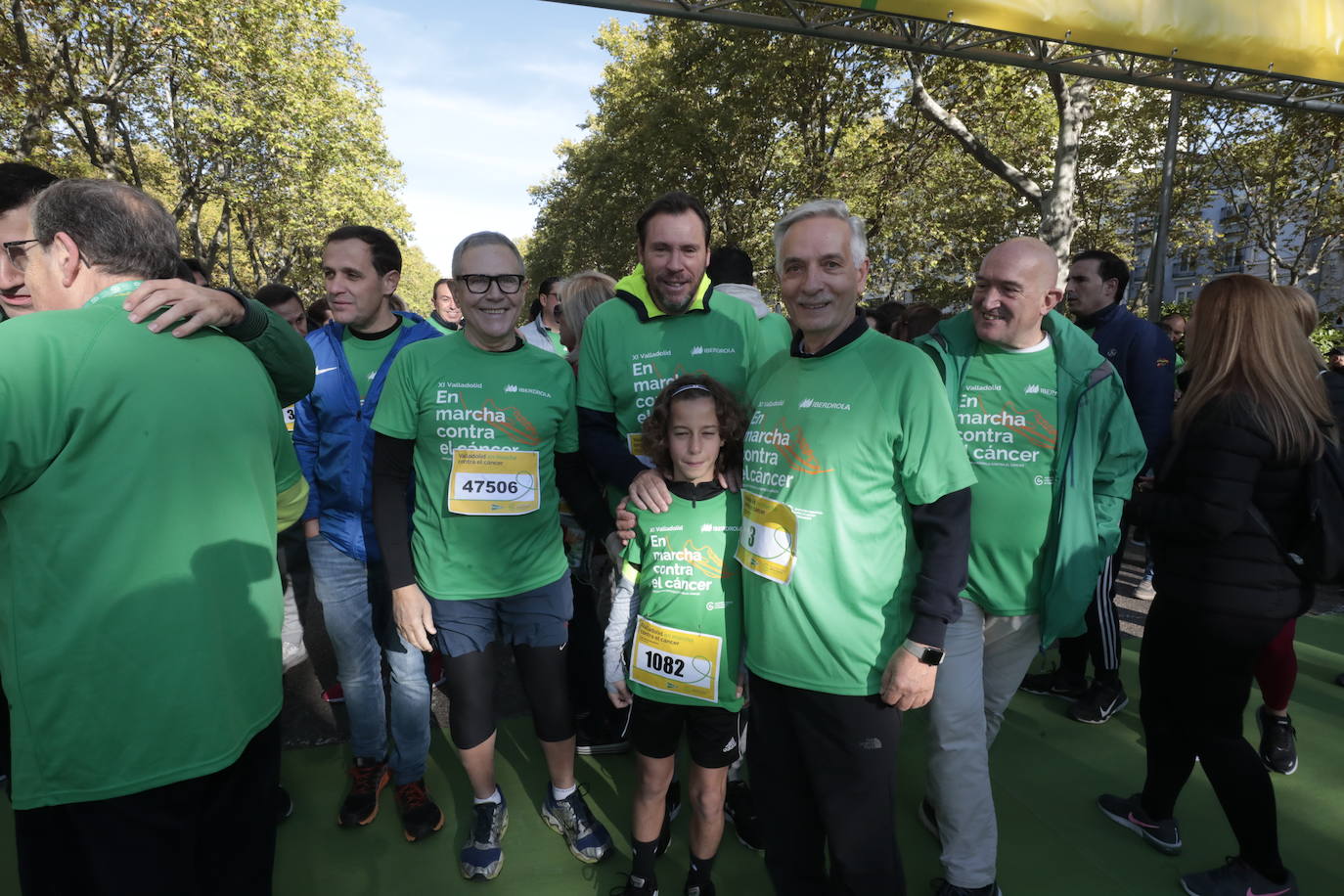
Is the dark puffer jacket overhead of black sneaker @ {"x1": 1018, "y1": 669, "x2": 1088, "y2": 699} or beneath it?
overhead

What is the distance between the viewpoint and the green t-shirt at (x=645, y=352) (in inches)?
99.5

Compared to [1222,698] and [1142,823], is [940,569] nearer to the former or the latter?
[1222,698]

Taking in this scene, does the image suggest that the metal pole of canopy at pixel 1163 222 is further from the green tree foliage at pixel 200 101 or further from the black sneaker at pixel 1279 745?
the green tree foliage at pixel 200 101

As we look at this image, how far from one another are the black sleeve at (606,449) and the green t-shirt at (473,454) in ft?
0.52

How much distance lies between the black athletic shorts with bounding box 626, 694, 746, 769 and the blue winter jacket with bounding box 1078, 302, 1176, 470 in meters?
2.52

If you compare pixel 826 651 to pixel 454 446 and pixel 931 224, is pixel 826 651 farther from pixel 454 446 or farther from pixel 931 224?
pixel 931 224

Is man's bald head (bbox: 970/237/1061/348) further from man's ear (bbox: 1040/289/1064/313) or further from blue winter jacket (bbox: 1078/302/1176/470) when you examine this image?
blue winter jacket (bbox: 1078/302/1176/470)

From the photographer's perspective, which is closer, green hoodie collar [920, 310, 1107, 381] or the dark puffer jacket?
the dark puffer jacket

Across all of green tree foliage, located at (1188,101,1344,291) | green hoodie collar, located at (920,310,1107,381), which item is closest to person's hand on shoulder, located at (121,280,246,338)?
green hoodie collar, located at (920,310,1107,381)

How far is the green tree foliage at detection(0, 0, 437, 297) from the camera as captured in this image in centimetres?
1193

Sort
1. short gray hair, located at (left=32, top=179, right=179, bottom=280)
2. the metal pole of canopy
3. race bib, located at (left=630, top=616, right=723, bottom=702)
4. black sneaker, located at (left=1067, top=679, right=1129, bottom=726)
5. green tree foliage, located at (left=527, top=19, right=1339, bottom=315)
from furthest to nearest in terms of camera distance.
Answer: green tree foliage, located at (left=527, top=19, right=1339, bottom=315), the metal pole of canopy, black sneaker, located at (left=1067, top=679, right=1129, bottom=726), race bib, located at (left=630, top=616, right=723, bottom=702), short gray hair, located at (left=32, top=179, right=179, bottom=280)

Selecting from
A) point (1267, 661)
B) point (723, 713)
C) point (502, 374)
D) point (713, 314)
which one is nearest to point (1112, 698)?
point (1267, 661)

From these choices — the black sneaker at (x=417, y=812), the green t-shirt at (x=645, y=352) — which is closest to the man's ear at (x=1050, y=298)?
the green t-shirt at (x=645, y=352)

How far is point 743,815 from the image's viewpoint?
269 centimetres
